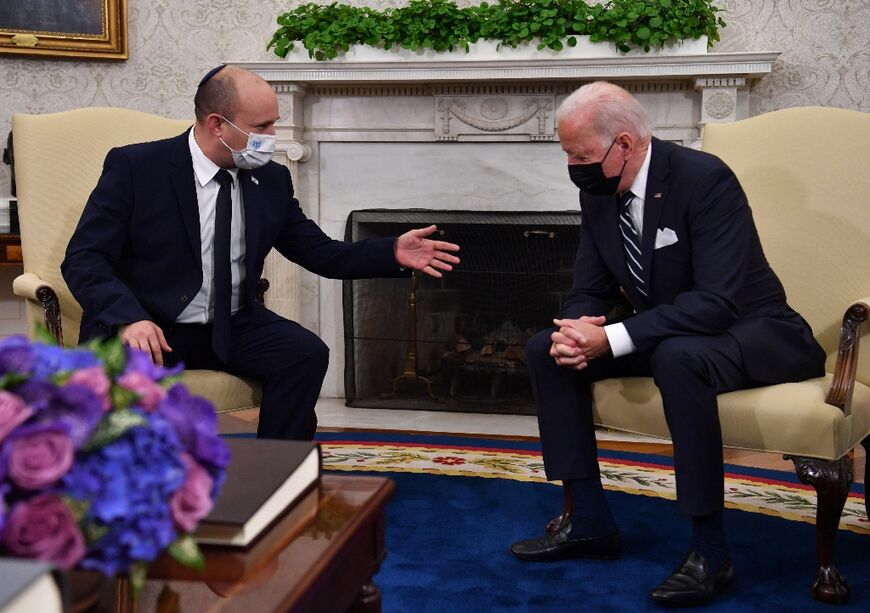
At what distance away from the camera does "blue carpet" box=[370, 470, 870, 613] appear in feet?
7.27

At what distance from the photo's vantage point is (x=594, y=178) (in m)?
2.46

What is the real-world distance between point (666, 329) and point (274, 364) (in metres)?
1.00

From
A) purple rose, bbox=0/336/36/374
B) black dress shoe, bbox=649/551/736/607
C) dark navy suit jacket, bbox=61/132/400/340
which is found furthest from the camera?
dark navy suit jacket, bbox=61/132/400/340

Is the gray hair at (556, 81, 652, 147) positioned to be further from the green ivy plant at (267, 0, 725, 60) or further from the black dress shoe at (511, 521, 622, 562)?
the green ivy plant at (267, 0, 725, 60)

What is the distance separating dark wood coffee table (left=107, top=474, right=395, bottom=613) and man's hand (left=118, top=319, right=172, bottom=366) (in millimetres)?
1036

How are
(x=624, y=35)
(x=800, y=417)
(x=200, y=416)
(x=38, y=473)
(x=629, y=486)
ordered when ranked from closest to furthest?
(x=38, y=473)
(x=200, y=416)
(x=800, y=417)
(x=629, y=486)
(x=624, y=35)

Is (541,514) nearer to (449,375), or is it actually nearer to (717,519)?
(717,519)

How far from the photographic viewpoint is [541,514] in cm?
282

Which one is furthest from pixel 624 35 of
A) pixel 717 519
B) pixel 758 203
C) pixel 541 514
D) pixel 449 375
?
pixel 717 519

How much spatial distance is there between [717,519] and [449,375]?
2.40 metres

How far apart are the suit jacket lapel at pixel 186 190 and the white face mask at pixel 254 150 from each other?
123 mm

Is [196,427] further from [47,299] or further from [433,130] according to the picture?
[433,130]

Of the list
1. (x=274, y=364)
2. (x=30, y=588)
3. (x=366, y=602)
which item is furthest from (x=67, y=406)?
(x=274, y=364)

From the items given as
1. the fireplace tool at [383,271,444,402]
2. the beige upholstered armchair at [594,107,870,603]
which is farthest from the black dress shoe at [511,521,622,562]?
the fireplace tool at [383,271,444,402]
